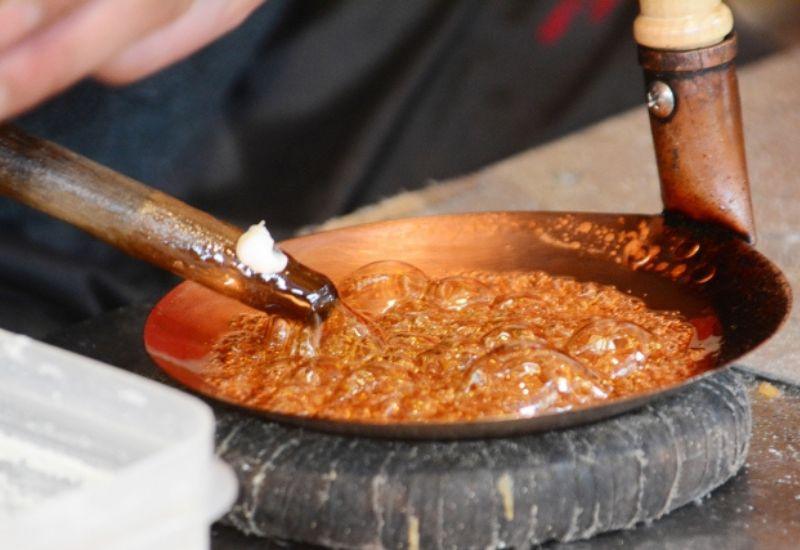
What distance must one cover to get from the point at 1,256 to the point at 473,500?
1.09 m

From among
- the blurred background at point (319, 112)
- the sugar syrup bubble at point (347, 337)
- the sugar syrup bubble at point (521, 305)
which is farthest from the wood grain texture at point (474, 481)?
→ the blurred background at point (319, 112)

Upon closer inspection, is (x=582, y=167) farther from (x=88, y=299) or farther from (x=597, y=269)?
(x=88, y=299)

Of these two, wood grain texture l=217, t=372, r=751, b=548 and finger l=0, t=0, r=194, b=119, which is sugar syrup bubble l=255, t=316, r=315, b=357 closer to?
wood grain texture l=217, t=372, r=751, b=548

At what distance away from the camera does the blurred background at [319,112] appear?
6.03 feet

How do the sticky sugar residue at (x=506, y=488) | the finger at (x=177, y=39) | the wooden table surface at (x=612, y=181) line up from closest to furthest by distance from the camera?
the sticky sugar residue at (x=506, y=488), the finger at (x=177, y=39), the wooden table surface at (x=612, y=181)

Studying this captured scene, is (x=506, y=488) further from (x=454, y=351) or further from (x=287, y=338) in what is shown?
(x=287, y=338)

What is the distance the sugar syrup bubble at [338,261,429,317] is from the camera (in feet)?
4.00

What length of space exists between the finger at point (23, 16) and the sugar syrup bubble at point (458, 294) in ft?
1.53

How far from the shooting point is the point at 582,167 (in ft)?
6.49

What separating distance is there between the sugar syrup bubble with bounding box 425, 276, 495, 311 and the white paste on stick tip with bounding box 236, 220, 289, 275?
21cm

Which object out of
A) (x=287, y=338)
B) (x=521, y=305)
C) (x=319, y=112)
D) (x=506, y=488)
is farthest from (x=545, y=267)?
(x=319, y=112)

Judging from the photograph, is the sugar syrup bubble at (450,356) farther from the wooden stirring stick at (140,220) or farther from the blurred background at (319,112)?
the blurred background at (319,112)


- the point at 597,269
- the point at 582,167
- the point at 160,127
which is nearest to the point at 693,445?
the point at 597,269

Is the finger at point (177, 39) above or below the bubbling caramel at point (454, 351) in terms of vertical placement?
above
